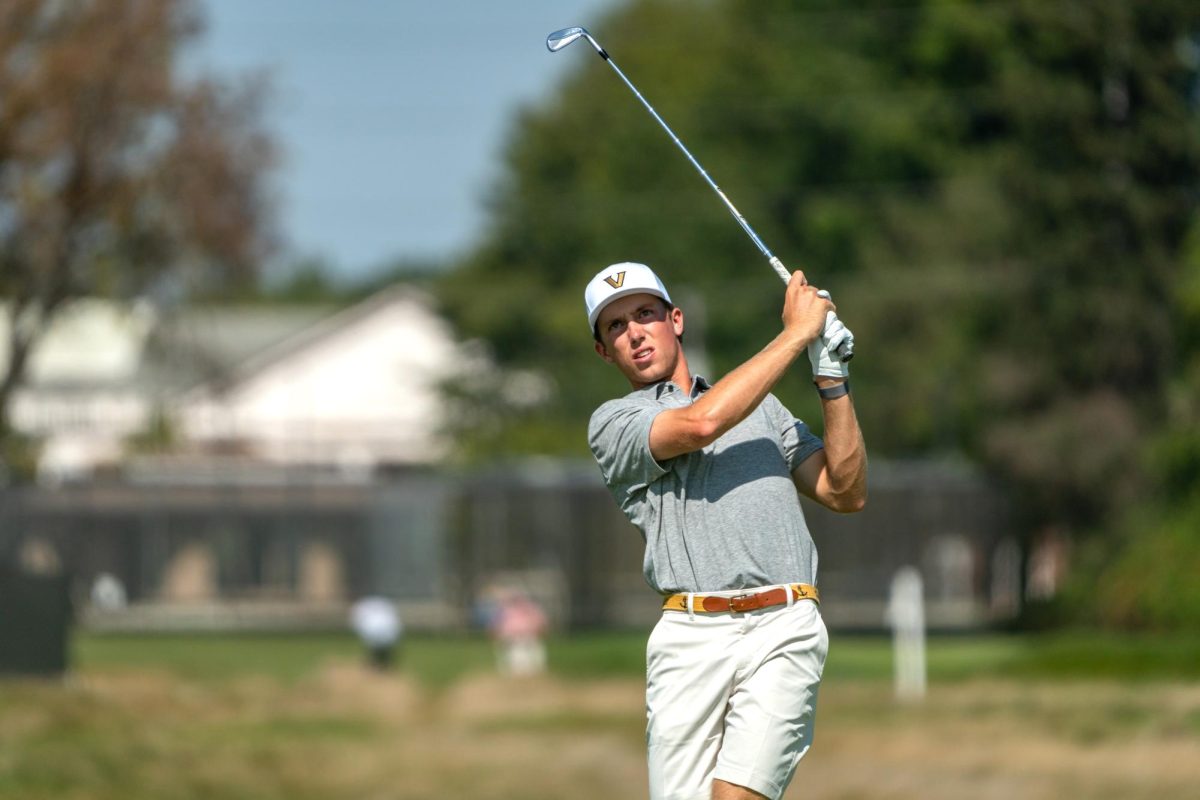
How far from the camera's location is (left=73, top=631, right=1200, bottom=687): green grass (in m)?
29.3

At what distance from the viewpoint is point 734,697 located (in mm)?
6953

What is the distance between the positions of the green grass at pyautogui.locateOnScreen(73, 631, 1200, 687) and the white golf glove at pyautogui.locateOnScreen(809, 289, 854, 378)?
20704 millimetres

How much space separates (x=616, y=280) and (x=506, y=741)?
1527cm

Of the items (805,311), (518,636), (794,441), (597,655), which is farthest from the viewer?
(518,636)

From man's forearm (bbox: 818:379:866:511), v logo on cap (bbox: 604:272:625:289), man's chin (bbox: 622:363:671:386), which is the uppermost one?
v logo on cap (bbox: 604:272:625:289)

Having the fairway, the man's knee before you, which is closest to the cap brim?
the man's knee

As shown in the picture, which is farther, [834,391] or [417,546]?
[417,546]

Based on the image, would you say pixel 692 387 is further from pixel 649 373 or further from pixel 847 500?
pixel 847 500

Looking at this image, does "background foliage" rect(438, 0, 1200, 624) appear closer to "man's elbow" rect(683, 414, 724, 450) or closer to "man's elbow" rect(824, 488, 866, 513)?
"man's elbow" rect(824, 488, 866, 513)

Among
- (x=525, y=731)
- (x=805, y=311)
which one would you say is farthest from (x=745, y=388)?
(x=525, y=731)

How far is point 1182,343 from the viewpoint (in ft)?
138

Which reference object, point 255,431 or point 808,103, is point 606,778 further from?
point 255,431

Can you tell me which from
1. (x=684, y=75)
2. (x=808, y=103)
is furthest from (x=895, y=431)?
(x=684, y=75)

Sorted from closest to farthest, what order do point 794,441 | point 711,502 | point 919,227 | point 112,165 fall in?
point 711,502 < point 794,441 < point 112,165 < point 919,227
